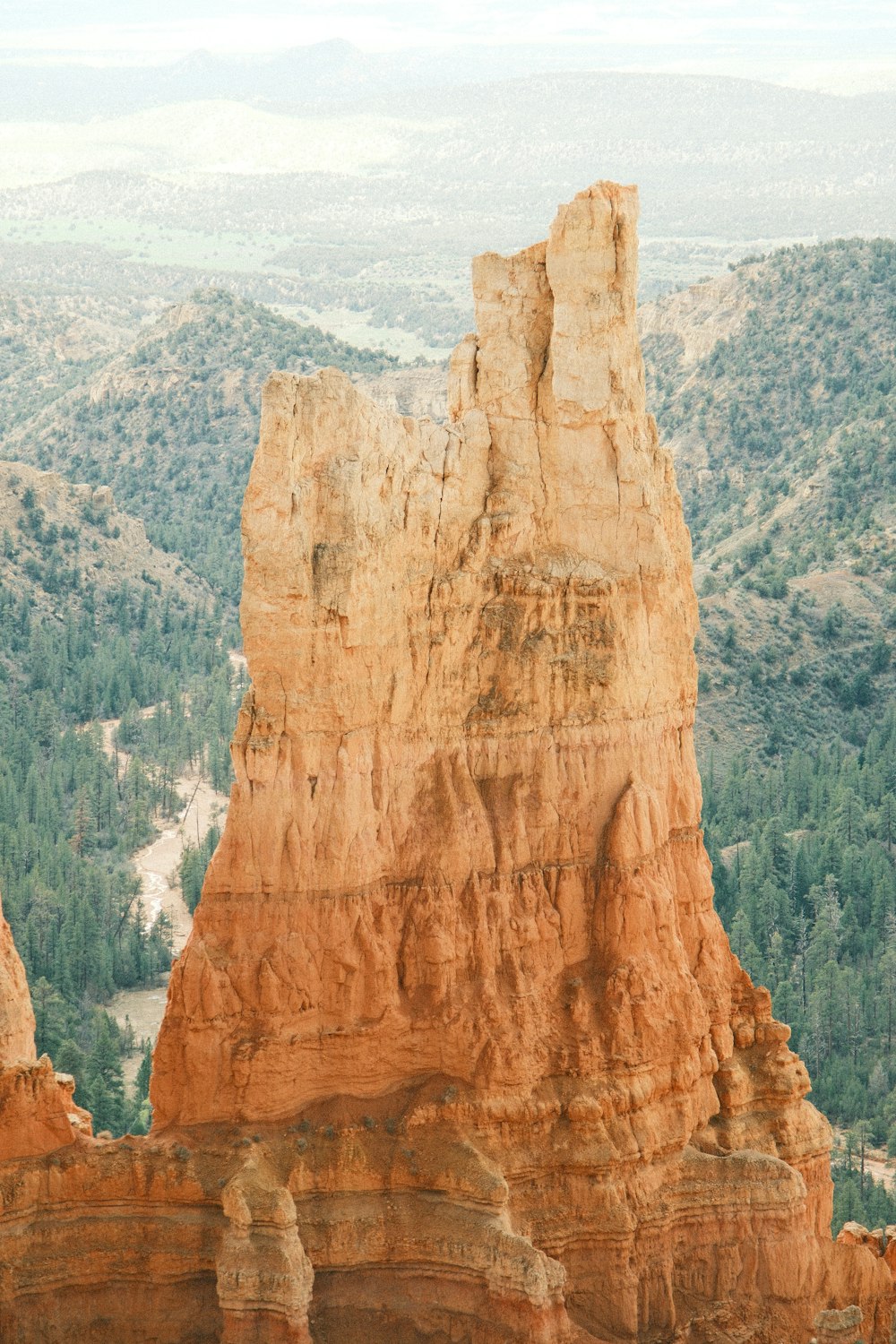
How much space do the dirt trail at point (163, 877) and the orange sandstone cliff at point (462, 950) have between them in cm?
4180

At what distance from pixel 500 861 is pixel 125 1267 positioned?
8.08 meters

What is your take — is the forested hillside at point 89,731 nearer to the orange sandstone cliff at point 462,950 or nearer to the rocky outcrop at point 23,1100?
the rocky outcrop at point 23,1100

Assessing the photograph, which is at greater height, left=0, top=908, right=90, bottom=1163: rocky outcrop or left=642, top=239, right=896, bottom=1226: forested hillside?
left=642, top=239, right=896, bottom=1226: forested hillside

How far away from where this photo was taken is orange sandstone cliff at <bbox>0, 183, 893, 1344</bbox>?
125ft

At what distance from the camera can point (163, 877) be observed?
107 meters

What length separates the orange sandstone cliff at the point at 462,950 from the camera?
3812 cm

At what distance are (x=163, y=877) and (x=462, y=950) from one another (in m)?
68.5

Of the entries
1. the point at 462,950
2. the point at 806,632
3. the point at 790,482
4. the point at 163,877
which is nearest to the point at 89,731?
the point at 163,877

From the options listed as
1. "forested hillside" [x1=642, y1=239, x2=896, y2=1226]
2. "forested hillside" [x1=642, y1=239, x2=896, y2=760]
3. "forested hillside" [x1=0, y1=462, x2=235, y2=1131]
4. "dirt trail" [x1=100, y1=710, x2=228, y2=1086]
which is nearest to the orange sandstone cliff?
"forested hillside" [x1=642, y1=239, x2=896, y2=1226]

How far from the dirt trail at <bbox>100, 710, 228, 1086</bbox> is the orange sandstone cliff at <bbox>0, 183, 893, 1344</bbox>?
1646 inches

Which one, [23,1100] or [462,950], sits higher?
[462,950]

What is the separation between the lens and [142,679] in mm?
140500

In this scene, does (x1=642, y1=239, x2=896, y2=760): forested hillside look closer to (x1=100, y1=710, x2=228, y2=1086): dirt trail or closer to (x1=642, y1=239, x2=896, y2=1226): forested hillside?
(x1=642, y1=239, x2=896, y2=1226): forested hillside

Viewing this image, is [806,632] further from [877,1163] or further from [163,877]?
[877,1163]
